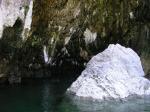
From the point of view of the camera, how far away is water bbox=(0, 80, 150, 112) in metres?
23.5

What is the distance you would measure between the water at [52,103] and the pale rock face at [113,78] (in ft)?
2.30

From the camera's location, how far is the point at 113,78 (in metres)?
25.9

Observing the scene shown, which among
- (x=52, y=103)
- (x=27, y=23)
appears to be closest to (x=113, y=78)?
(x=52, y=103)

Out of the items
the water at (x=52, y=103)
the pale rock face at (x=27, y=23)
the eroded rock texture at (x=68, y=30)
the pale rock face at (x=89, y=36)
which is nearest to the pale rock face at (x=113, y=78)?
the water at (x=52, y=103)

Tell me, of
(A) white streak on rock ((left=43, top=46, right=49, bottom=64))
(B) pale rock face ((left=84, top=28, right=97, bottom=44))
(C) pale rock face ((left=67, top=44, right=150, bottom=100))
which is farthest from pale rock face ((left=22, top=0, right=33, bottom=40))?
(B) pale rock face ((left=84, top=28, right=97, bottom=44))

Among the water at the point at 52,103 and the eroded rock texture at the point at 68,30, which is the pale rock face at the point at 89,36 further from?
the water at the point at 52,103

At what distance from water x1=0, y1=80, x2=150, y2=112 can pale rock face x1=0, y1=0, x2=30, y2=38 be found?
382cm

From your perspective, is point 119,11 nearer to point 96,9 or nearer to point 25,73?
point 96,9

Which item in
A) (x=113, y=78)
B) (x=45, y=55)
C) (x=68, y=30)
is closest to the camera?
(x=113, y=78)

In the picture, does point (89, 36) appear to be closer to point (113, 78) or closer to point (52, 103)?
point (113, 78)

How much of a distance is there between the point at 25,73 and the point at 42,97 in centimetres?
549

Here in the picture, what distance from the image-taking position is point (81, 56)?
3472 cm

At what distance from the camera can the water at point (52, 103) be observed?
23.5 m

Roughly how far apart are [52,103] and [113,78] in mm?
3582
